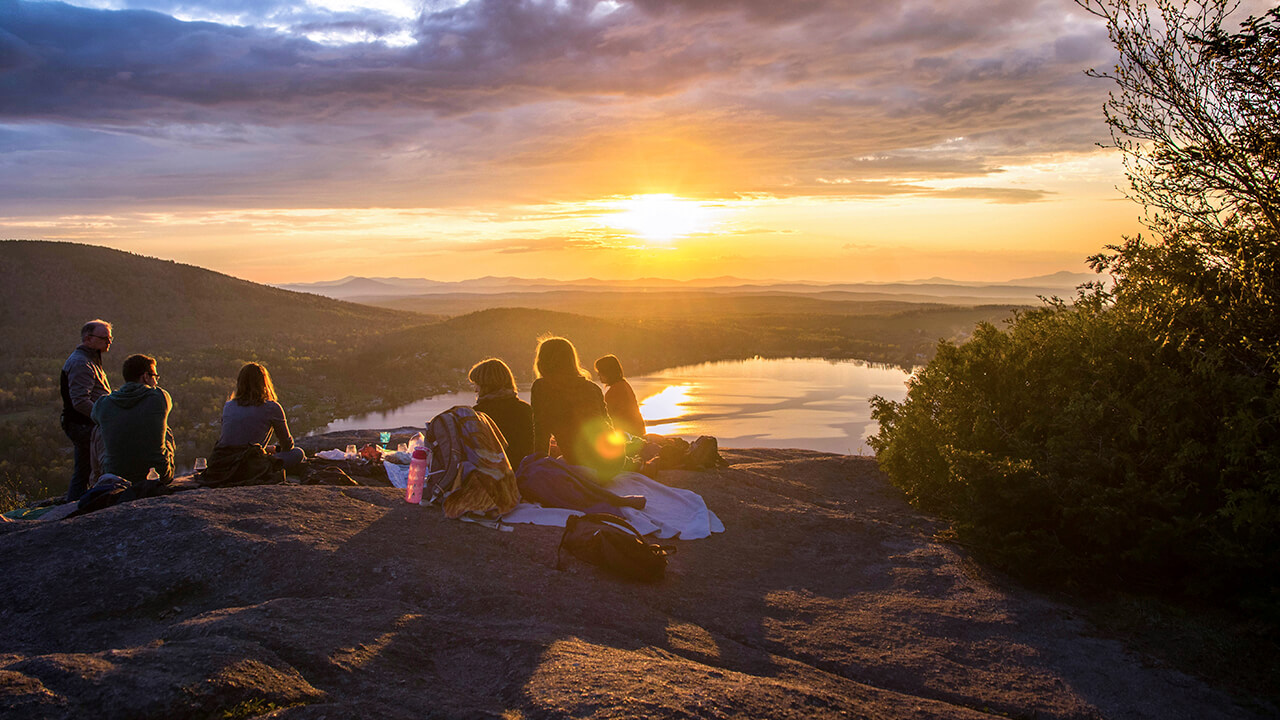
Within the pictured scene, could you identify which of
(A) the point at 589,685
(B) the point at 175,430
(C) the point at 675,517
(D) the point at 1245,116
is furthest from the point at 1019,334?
(B) the point at 175,430

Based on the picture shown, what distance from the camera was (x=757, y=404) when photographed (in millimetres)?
29719

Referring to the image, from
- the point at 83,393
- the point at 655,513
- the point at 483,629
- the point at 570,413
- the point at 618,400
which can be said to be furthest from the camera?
the point at 618,400

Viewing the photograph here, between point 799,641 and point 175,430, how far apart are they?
18819 mm

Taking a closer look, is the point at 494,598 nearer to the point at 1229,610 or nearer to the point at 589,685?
the point at 589,685

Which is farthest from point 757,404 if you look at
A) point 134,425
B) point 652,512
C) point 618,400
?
point 134,425

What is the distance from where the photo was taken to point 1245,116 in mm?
6090

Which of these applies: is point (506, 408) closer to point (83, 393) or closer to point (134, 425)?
point (134, 425)

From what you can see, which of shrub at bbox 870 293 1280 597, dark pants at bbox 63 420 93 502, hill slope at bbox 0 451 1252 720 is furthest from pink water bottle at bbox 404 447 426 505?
shrub at bbox 870 293 1280 597

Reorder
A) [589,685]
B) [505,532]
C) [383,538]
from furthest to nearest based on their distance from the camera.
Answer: [505,532] < [383,538] < [589,685]

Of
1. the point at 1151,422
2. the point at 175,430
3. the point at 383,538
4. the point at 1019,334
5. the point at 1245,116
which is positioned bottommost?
the point at 175,430

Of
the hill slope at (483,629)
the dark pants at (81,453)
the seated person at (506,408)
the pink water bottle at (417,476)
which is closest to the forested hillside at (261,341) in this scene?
the dark pants at (81,453)

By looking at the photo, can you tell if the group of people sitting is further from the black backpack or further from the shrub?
the shrub

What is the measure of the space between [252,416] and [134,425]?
3.51ft

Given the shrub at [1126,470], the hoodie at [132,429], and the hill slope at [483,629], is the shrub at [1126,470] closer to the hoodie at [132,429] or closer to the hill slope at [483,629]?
the hill slope at [483,629]
